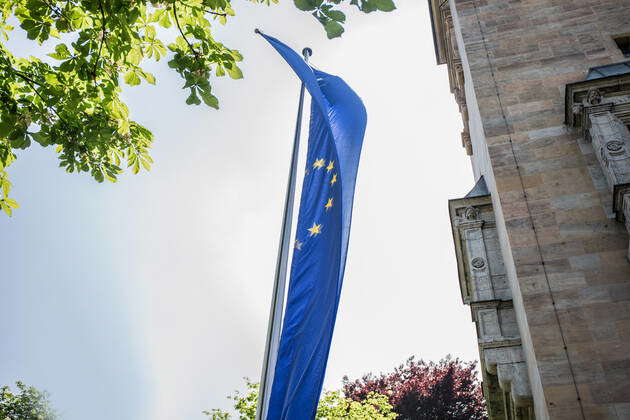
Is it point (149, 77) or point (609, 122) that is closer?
point (149, 77)

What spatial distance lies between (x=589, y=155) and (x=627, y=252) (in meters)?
2.43

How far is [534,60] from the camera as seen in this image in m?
13.0

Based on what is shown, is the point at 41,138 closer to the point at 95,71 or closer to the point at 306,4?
the point at 95,71

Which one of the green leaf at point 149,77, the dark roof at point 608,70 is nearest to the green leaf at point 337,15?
the green leaf at point 149,77

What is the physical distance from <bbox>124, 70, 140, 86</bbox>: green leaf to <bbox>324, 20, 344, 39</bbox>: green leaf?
2.88 m

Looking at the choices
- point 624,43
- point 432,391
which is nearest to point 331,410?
point 432,391

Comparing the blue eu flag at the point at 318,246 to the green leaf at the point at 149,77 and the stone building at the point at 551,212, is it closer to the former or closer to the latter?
the green leaf at the point at 149,77

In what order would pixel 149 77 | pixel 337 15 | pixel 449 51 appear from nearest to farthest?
1. pixel 337 15
2. pixel 149 77
3. pixel 449 51

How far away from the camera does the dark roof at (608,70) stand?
10.9 meters

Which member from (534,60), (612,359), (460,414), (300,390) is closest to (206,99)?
(300,390)

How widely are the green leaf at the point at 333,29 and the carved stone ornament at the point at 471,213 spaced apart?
26.8 feet

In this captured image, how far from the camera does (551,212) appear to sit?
9.77 meters

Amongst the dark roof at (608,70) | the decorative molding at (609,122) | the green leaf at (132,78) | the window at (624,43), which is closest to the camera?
the green leaf at (132,78)

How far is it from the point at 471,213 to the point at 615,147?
3484 mm
